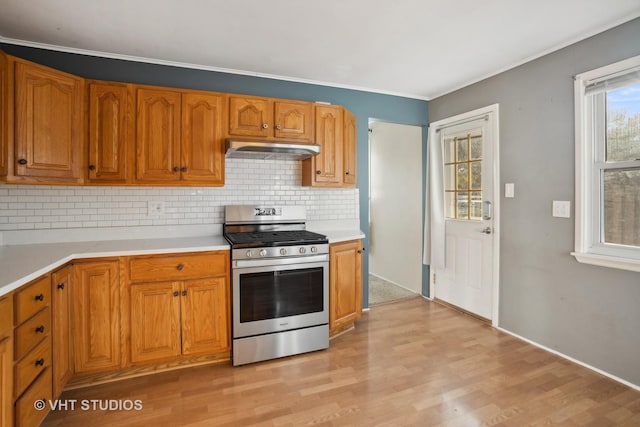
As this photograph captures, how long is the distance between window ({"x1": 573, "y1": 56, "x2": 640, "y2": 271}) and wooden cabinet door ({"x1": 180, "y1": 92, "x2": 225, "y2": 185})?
2.80m

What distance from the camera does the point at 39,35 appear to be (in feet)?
7.97

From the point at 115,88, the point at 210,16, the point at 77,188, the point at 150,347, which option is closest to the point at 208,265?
the point at 150,347

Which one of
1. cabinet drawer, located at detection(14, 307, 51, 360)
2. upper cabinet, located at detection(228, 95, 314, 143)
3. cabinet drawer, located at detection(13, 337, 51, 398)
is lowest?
cabinet drawer, located at detection(13, 337, 51, 398)

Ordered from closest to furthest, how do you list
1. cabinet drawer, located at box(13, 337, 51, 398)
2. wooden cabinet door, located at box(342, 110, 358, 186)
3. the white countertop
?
1. cabinet drawer, located at box(13, 337, 51, 398)
2. the white countertop
3. wooden cabinet door, located at box(342, 110, 358, 186)

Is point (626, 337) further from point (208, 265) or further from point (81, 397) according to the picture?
point (81, 397)

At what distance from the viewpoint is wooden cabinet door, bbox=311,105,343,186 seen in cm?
315

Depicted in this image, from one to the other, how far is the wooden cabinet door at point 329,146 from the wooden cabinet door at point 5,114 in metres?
2.16

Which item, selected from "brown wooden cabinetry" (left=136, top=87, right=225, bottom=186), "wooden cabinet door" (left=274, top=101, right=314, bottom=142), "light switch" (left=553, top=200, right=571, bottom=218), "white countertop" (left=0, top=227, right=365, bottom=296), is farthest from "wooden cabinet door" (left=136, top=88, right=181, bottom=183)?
"light switch" (left=553, top=200, right=571, bottom=218)

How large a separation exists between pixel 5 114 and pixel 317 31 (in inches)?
82.3

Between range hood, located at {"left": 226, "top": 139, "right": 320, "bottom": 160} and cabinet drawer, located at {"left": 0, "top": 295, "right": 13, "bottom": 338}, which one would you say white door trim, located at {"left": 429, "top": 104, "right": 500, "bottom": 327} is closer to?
range hood, located at {"left": 226, "top": 139, "right": 320, "bottom": 160}

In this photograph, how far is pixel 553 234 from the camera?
8.88ft

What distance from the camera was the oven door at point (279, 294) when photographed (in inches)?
99.8

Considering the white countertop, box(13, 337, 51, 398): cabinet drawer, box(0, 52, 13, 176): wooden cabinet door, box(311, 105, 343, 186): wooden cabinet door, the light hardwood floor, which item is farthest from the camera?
box(311, 105, 343, 186): wooden cabinet door

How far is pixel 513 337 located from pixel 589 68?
2269 mm
